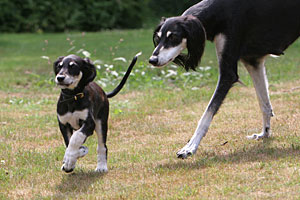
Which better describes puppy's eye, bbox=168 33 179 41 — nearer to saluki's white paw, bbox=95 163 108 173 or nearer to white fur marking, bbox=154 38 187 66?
white fur marking, bbox=154 38 187 66

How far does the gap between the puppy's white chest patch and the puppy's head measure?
0.80ft

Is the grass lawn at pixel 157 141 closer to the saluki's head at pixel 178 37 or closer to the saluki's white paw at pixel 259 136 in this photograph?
the saluki's white paw at pixel 259 136

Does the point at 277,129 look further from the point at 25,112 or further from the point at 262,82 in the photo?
the point at 25,112

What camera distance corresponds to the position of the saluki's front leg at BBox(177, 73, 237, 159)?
574 cm

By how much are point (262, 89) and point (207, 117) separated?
1.13 metres

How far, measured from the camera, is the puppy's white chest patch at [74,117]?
5.13 meters

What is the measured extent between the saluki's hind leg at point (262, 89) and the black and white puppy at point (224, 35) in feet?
0.58

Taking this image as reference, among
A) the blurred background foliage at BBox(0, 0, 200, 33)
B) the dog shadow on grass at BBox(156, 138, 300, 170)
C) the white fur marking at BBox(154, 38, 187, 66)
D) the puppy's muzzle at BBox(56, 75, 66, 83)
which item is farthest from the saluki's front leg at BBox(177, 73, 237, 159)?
the blurred background foliage at BBox(0, 0, 200, 33)

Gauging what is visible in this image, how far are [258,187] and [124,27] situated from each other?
2018cm

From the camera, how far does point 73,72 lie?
5105 mm

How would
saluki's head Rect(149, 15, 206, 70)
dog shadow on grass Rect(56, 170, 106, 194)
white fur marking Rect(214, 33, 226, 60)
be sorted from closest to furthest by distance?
1. dog shadow on grass Rect(56, 170, 106, 194)
2. saluki's head Rect(149, 15, 206, 70)
3. white fur marking Rect(214, 33, 226, 60)

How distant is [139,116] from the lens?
8305mm

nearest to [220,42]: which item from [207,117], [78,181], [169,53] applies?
[169,53]

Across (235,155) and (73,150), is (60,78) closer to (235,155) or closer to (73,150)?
(73,150)
